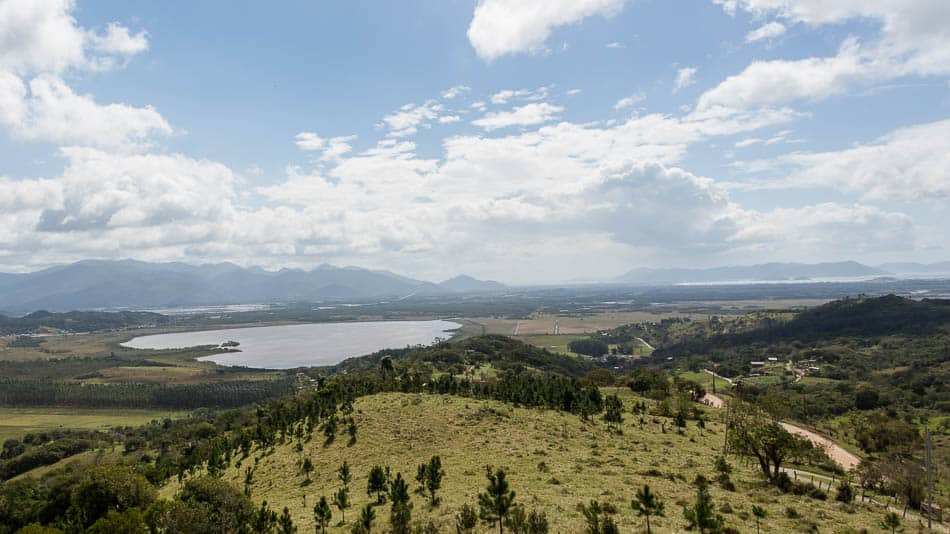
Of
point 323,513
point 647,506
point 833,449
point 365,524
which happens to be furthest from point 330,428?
point 833,449

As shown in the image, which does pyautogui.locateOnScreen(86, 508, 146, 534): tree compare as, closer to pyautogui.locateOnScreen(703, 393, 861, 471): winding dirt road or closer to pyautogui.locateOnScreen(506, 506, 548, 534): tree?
pyautogui.locateOnScreen(506, 506, 548, 534): tree

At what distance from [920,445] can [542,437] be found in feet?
212

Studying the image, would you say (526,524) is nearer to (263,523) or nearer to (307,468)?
(263,523)

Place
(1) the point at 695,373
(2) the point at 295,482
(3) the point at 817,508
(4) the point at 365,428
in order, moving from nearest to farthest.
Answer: (3) the point at 817,508 < (2) the point at 295,482 < (4) the point at 365,428 < (1) the point at 695,373

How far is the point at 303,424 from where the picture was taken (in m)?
82.9

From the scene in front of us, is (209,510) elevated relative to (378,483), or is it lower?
lower

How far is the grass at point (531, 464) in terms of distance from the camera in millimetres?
38750

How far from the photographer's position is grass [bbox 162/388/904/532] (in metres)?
38.8

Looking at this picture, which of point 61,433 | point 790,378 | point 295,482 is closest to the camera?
point 295,482

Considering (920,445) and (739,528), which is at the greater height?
(739,528)

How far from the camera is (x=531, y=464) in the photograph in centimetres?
5344

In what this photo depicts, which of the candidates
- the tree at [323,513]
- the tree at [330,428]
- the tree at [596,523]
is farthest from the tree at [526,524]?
the tree at [330,428]

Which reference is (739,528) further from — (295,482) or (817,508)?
(295,482)

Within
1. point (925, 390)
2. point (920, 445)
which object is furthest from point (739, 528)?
point (925, 390)
